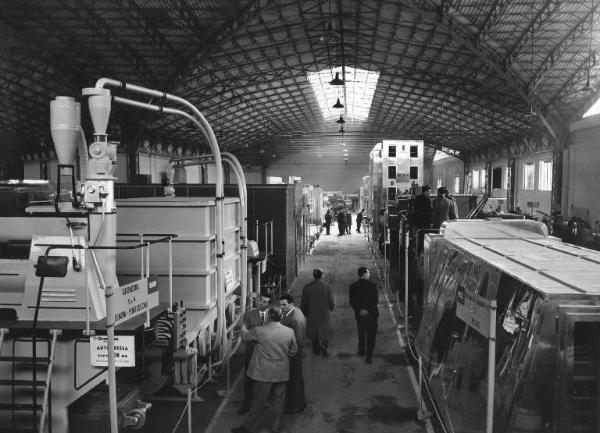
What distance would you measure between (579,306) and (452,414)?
220 cm

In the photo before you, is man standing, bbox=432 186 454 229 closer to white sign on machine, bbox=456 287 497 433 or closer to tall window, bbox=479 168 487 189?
white sign on machine, bbox=456 287 497 433

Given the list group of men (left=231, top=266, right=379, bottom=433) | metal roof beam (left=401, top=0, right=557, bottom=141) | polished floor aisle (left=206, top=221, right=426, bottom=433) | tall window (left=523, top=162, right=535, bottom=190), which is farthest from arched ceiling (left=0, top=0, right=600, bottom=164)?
group of men (left=231, top=266, right=379, bottom=433)

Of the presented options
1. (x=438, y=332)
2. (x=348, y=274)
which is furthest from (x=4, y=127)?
(x=438, y=332)

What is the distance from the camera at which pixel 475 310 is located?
450 centimetres

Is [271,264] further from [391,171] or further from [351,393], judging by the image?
[391,171]

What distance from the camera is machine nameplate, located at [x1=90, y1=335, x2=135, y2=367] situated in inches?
188

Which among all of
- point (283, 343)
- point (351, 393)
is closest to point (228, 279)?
point (283, 343)

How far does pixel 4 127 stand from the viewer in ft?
99.2

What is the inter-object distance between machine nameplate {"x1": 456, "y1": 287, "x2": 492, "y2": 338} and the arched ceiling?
1676 centimetres

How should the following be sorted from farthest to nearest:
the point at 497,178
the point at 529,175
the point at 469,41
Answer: the point at 497,178, the point at 529,175, the point at 469,41

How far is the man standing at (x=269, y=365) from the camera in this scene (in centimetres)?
698

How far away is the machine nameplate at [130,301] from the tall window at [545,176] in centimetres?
3171

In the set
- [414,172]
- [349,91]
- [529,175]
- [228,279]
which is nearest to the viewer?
[228,279]

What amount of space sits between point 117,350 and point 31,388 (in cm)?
103
